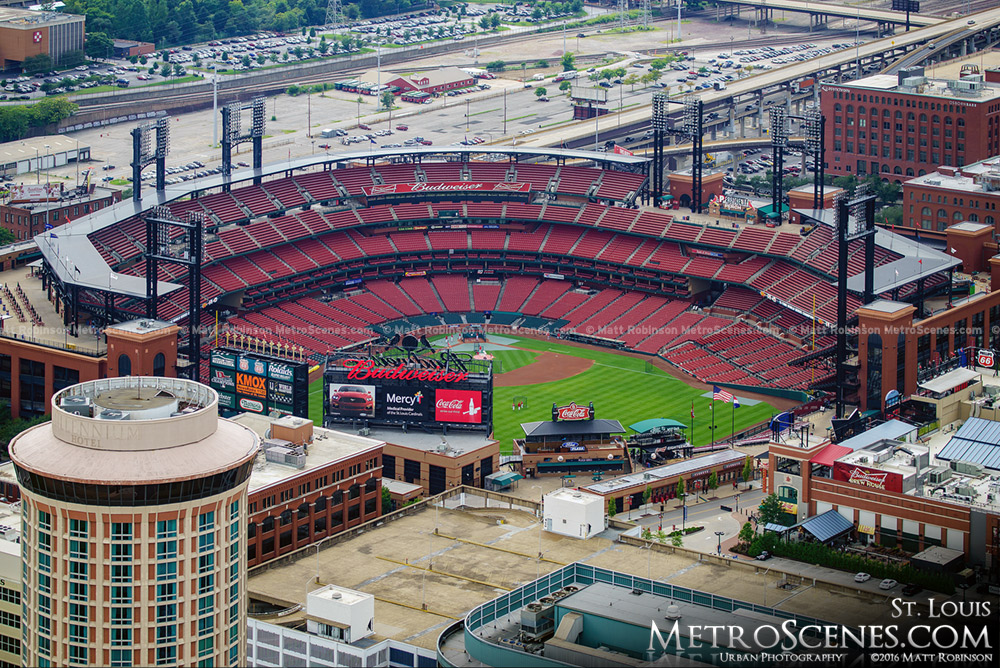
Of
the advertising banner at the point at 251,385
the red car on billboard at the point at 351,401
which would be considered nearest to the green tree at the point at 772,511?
the red car on billboard at the point at 351,401

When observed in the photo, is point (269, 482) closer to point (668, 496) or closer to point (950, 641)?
point (668, 496)

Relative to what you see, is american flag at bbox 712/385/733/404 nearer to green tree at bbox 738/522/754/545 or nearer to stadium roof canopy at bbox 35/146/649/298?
green tree at bbox 738/522/754/545

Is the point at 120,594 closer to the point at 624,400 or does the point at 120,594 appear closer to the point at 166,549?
the point at 166,549

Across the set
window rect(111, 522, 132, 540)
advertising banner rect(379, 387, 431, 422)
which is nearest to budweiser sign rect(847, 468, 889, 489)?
advertising banner rect(379, 387, 431, 422)

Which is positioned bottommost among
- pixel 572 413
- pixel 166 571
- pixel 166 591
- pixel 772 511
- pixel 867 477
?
pixel 772 511

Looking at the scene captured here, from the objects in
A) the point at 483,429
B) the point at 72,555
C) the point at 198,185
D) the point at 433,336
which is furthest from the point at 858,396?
the point at 72,555

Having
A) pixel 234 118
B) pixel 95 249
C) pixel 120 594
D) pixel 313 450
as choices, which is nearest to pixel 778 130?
pixel 234 118
